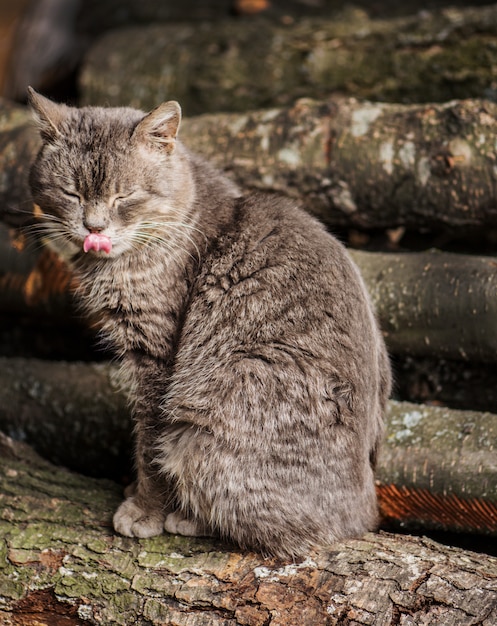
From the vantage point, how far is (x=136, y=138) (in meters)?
3.08

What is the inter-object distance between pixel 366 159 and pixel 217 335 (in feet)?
5.12

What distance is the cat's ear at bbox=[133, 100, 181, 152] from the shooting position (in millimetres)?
3033

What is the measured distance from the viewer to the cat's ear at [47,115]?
308 centimetres

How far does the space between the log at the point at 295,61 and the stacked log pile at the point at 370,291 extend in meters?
0.01

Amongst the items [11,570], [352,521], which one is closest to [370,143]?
[352,521]

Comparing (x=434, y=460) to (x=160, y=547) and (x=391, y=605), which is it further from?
(x=160, y=547)

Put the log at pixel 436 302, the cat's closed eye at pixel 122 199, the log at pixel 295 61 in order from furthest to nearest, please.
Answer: the log at pixel 295 61 < the log at pixel 436 302 < the cat's closed eye at pixel 122 199

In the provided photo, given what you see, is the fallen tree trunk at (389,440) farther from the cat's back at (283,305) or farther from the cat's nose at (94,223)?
the cat's nose at (94,223)

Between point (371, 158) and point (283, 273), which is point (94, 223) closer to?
point (283, 273)

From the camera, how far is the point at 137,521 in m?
2.97

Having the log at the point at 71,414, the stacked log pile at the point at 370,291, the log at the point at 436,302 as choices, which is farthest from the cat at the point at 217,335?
the log at the point at 71,414

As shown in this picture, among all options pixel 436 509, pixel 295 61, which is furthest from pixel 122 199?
pixel 295 61

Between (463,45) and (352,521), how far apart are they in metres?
3.04

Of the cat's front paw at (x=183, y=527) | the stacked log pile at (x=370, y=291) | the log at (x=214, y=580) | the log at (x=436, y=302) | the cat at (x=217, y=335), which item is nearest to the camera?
the log at (x=214, y=580)
